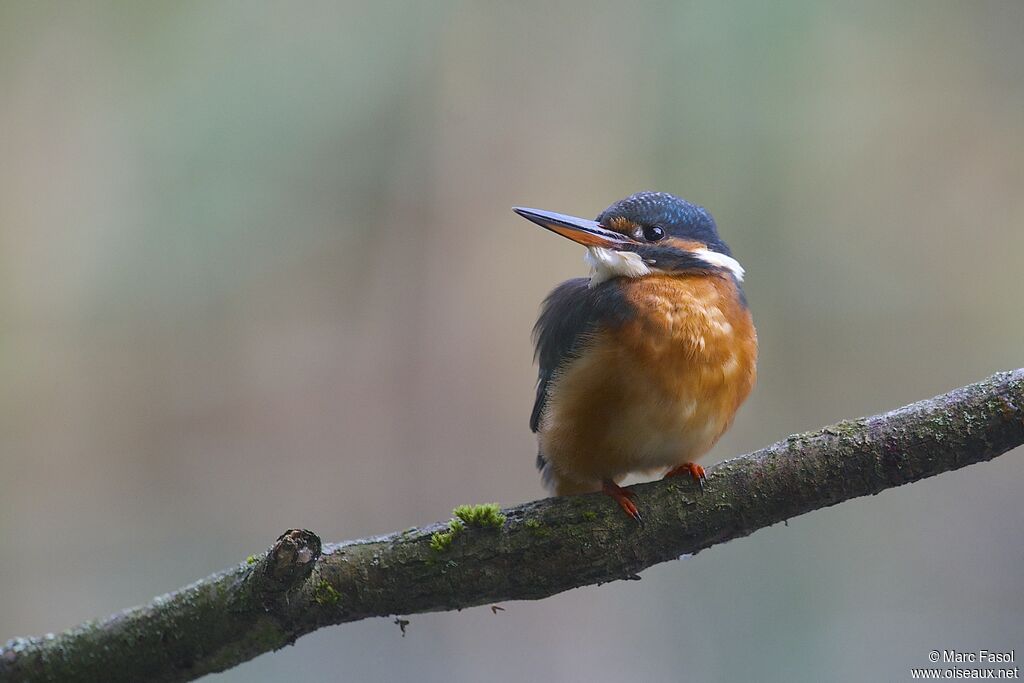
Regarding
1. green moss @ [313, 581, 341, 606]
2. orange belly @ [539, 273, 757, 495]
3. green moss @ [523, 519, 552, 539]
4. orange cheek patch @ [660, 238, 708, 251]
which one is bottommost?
green moss @ [313, 581, 341, 606]

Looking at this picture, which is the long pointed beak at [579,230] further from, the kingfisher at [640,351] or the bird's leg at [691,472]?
the bird's leg at [691,472]

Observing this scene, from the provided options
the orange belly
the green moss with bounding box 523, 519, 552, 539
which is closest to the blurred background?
the orange belly

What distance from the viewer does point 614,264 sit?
6.69 ft

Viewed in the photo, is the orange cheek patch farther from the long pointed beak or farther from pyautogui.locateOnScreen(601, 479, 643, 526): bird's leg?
pyautogui.locateOnScreen(601, 479, 643, 526): bird's leg

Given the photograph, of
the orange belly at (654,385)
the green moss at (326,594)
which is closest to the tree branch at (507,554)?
the green moss at (326,594)

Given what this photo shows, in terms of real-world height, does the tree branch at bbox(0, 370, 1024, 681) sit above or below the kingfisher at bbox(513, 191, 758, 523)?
below

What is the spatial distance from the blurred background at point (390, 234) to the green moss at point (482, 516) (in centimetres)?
215

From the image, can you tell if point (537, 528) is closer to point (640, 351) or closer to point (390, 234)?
point (640, 351)

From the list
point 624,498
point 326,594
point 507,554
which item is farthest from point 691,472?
point 326,594

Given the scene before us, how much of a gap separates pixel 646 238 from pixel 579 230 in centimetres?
18

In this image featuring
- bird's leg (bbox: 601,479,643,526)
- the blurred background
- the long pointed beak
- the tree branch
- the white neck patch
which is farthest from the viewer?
the blurred background

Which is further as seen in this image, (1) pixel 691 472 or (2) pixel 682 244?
(2) pixel 682 244

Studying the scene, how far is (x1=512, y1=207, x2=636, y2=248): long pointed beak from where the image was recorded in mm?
2010

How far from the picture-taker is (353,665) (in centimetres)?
349
